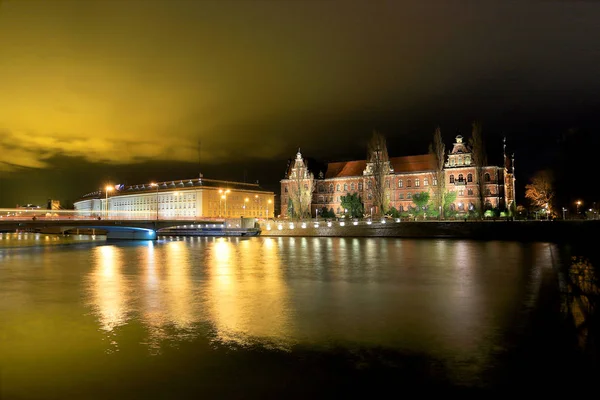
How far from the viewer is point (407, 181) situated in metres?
103

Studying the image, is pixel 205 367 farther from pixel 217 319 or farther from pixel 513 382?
pixel 513 382

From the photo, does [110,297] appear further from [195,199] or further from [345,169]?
[195,199]

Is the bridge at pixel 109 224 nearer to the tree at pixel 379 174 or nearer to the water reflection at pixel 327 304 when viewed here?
the tree at pixel 379 174

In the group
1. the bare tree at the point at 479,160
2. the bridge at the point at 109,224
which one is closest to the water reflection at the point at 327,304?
the bridge at the point at 109,224

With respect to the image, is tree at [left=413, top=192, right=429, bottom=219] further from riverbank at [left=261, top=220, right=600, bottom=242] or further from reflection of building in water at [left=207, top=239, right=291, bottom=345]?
reflection of building in water at [left=207, top=239, right=291, bottom=345]

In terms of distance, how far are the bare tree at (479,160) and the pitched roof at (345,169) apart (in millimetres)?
40896

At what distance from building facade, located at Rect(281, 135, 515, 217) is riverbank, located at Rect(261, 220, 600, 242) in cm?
1354

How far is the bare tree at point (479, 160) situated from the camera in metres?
69.3

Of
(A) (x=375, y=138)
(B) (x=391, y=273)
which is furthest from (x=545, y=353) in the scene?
(A) (x=375, y=138)

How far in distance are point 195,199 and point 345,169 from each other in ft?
166

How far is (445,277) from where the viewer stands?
21.0 metres

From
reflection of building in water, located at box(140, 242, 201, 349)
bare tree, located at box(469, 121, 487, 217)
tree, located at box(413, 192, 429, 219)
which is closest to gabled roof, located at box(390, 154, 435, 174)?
tree, located at box(413, 192, 429, 219)

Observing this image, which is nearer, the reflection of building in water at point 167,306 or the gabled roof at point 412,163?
the reflection of building in water at point 167,306

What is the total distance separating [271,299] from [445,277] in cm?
917
